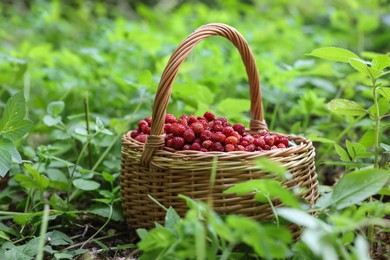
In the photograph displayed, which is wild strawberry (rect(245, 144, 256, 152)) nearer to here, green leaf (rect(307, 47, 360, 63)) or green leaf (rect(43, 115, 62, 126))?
green leaf (rect(307, 47, 360, 63))

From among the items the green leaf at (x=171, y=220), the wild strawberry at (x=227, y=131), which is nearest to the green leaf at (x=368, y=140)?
the wild strawberry at (x=227, y=131)

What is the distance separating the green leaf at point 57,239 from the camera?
1.10m

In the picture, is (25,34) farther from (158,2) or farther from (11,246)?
(11,246)

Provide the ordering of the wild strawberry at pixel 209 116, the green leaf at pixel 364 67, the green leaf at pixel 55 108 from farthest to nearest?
the green leaf at pixel 55 108 → the wild strawberry at pixel 209 116 → the green leaf at pixel 364 67

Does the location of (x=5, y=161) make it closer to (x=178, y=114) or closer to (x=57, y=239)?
(x=57, y=239)

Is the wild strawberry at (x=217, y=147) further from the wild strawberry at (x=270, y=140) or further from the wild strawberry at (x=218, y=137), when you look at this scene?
the wild strawberry at (x=270, y=140)

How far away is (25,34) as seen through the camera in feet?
11.3

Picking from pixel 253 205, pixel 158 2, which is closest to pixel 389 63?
pixel 253 205

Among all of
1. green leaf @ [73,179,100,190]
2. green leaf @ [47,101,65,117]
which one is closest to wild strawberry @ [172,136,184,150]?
green leaf @ [73,179,100,190]

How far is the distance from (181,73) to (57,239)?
1.23 m

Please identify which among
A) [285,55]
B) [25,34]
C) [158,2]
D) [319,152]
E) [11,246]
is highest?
[158,2]

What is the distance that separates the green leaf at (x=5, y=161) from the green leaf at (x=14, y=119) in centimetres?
5

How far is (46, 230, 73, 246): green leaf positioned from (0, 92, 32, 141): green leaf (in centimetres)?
24

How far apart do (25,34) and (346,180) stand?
3047 millimetres
